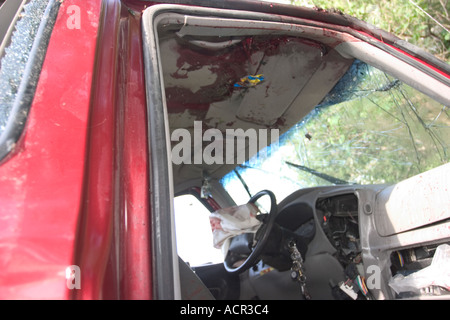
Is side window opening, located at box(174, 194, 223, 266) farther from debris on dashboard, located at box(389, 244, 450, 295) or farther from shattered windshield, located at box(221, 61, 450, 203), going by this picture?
debris on dashboard, located at box(389, 244, 450, 295)

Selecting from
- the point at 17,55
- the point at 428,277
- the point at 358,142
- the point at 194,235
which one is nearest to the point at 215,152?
the point at 194,235

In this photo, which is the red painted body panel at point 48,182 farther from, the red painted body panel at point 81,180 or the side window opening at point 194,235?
the side window opening at point 194,235

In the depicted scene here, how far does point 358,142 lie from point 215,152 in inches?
40.1

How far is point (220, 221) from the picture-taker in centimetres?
242

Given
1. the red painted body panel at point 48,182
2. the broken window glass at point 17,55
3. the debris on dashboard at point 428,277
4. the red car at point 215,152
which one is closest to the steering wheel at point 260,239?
the red car at point 215,152

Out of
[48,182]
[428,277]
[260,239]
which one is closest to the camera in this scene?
[48,182]

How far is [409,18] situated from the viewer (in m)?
5.18

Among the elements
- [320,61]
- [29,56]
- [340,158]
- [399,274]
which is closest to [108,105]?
[29,56]

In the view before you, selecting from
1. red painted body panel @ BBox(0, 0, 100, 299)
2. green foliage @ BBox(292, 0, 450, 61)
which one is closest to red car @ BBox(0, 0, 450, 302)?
red painted body panel @ BBox(0, 0, 100, 299)
